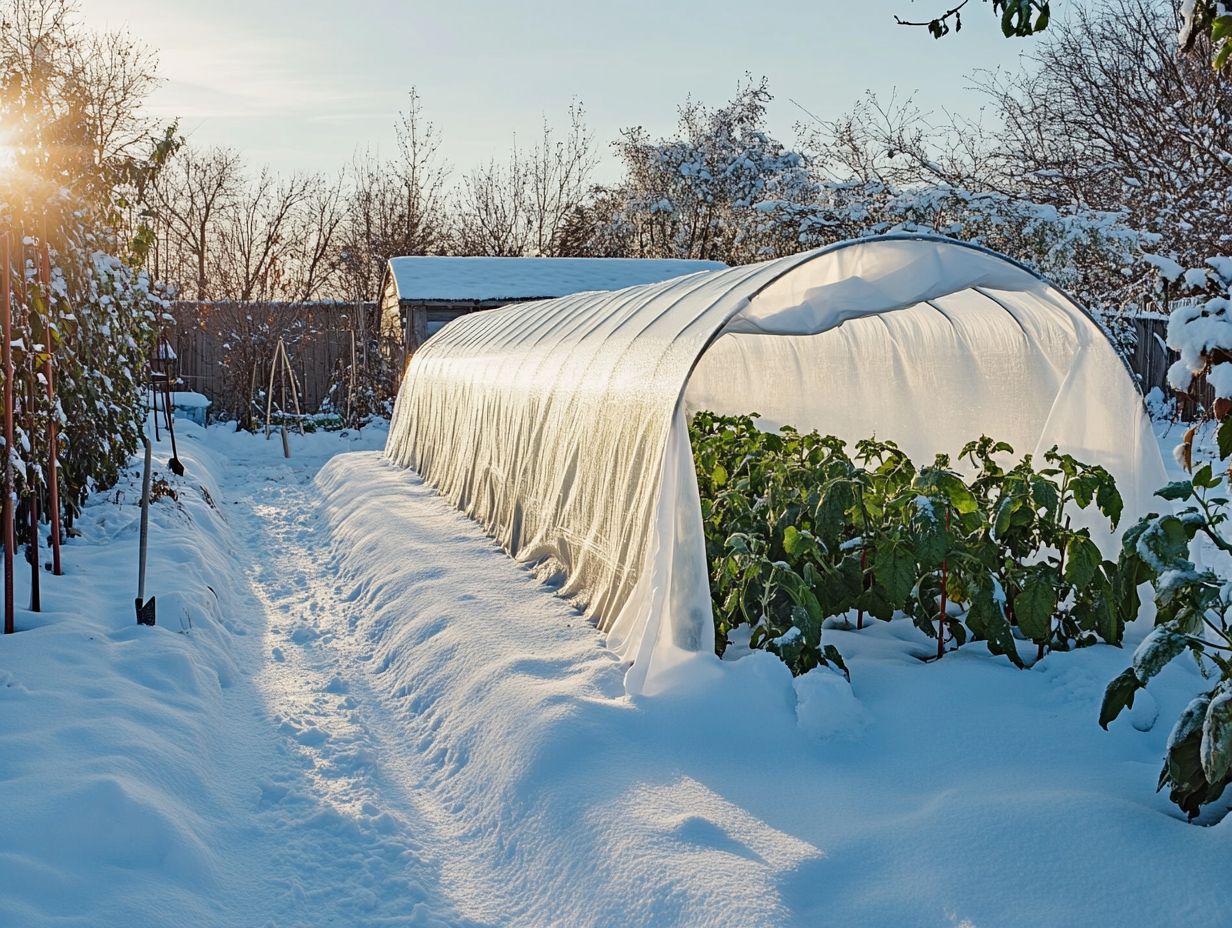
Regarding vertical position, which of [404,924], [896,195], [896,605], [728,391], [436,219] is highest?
[436,219]

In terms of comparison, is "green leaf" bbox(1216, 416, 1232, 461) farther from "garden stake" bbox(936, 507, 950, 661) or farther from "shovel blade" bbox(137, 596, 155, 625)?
"shovel blade" bbox(137, 596, 155, 625)

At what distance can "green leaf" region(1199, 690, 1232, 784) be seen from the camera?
7.83ft

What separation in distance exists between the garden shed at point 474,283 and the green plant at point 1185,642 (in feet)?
51.0

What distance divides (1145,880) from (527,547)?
474 centimetres

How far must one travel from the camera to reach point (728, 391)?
1002cm

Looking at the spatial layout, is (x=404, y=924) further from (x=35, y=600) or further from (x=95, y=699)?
(x=35, y=600)

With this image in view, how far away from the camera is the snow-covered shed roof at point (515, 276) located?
58.4 feet

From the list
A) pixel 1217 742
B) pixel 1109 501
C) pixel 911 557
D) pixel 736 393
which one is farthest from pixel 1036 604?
pixel 736 393

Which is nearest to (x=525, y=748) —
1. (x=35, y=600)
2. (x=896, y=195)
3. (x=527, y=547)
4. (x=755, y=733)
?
(x=755, y=733)

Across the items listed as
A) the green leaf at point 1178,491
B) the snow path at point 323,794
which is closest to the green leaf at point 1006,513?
the green leaf at point 1178,491

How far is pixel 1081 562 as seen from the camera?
4055 mm

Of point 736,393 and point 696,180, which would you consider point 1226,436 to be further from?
point 696,180

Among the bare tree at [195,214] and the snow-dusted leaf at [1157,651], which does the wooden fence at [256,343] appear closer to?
the bare tree at [195,214]

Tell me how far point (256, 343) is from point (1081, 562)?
1602cm
